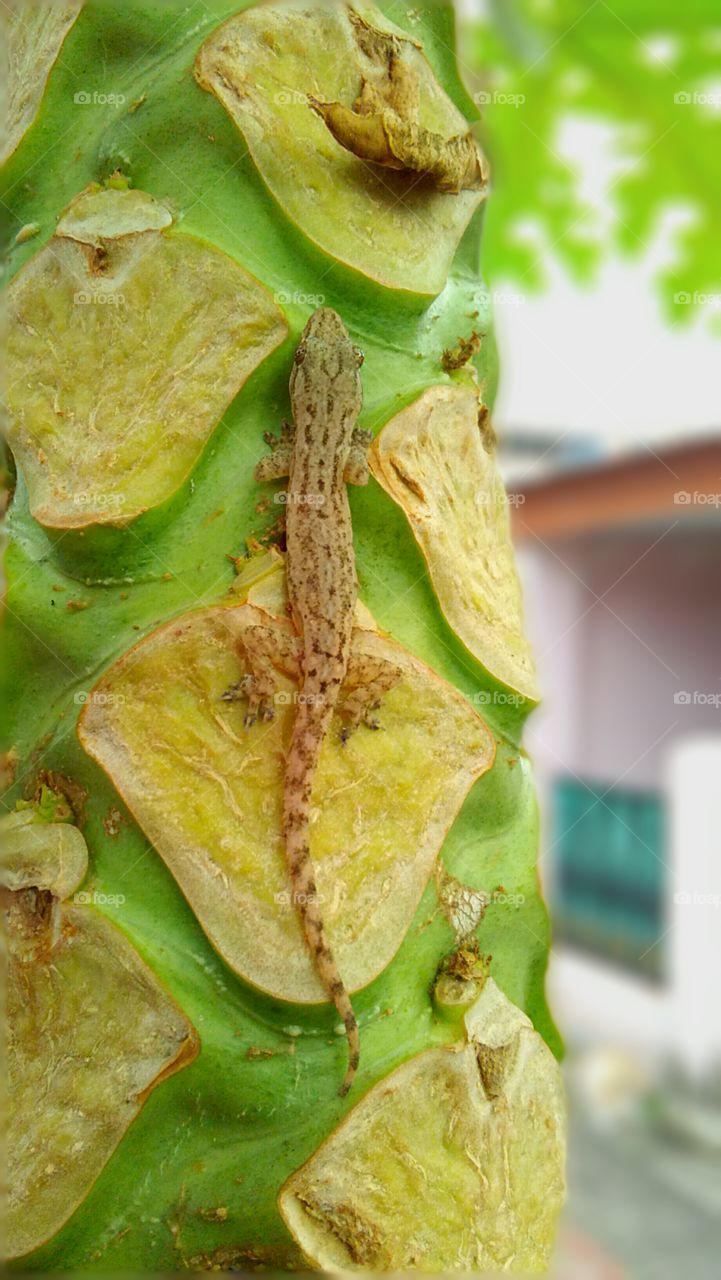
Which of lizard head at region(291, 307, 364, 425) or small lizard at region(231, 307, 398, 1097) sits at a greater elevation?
lizard head at region(291, 307, 364, 425)

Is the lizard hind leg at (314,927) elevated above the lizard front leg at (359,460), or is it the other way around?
the lizard front leg at (359,460)

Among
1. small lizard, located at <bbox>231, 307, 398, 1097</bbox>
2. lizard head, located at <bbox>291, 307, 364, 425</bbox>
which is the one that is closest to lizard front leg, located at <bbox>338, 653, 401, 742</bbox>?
small lizard, located at <bbox>231, 307, 398, 1097</bbox>

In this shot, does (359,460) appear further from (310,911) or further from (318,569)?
(310,911)

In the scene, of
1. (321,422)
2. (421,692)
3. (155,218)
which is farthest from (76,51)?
(421,692)

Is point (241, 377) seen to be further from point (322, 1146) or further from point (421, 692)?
point (322, 1146)

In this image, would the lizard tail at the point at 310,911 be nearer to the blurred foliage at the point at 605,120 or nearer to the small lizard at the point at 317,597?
the small lizard at the point at 317,597

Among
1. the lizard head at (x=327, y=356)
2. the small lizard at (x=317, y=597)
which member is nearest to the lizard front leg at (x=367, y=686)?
the small lizard at (x=317, y=597)

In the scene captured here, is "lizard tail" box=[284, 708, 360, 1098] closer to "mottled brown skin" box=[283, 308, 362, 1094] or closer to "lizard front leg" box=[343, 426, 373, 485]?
"mottled brown skin" box=[283, 308, 362, 1094]

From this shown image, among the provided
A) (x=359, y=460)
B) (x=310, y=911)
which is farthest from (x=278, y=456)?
(x=310, y=911)
